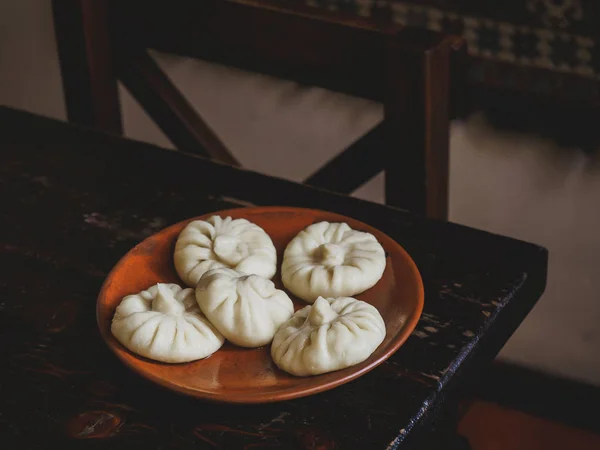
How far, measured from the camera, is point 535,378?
6.57ft

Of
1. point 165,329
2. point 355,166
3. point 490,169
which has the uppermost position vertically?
point 165,329

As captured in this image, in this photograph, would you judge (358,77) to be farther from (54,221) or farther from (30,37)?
(30,37)

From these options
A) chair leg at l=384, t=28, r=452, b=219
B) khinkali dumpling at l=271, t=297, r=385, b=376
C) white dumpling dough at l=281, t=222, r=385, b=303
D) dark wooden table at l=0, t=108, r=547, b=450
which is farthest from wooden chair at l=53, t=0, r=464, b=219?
khinkali dumpling at l=271, t=297, r=385, b=376

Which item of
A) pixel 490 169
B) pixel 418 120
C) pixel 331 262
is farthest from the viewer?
pixel 490 169

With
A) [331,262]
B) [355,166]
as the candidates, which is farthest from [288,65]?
[331,262]

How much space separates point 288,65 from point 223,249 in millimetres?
499

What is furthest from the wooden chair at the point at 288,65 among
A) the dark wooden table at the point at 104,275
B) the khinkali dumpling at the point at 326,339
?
the khinkali dumpling at the point at 326,339

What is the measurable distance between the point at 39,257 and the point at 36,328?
160 mm

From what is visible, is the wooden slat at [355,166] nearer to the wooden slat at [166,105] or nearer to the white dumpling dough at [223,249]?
the wooden slat at [166,105]

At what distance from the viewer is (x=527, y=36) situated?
162 centimetres

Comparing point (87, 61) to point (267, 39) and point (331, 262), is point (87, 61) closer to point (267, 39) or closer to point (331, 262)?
point (267, 39)

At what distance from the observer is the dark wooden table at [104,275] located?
33.8 inches

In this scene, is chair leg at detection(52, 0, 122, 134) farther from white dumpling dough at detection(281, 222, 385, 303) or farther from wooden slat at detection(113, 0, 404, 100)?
white dumpling dough at detection(281, 222, 385, 303)

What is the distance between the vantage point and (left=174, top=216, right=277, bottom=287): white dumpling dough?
→ 3.30ft
